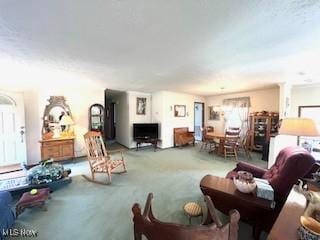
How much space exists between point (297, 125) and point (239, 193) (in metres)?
1.50

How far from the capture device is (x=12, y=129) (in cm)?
450

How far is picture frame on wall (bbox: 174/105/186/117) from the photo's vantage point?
733cm

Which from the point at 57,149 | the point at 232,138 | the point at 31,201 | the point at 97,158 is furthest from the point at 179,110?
the point at 31,201

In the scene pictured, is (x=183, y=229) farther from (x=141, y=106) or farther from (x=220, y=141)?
(x=141, y=106)

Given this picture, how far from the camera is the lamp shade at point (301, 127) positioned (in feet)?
8.07

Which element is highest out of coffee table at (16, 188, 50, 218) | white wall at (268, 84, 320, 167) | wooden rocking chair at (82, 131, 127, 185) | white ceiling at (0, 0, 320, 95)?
white ceiling at (0, 0, 320, 95)

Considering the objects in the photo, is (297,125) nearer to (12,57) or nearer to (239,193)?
(239,193)

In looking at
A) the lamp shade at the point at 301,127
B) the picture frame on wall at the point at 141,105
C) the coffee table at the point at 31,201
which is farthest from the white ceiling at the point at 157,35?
the picture frame on wall at the point at 141,105

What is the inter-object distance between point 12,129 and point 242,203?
17.8 feet

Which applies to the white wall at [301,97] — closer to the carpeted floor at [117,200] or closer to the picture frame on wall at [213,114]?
the carpeted floor at [117,200]

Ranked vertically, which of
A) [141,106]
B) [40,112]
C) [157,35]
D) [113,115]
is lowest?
[113,115]

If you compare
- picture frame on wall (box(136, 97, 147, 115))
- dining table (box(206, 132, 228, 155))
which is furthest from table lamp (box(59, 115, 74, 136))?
dining table (box(206, 132, 228, 155))

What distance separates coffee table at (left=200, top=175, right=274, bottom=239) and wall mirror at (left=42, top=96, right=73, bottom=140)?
450 centimetres

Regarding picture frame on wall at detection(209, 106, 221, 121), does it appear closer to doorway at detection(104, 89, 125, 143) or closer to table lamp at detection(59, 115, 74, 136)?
doorway at detection(104, 89, 125, 143)
